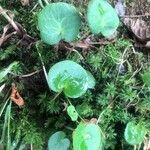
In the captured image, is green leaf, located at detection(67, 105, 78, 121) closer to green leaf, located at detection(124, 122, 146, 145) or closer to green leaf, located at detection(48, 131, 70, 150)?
green leaf, located at detection(48, 131, 70, 150)

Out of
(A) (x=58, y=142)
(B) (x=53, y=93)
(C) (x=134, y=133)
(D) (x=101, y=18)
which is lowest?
(C) (x=134, y=133)

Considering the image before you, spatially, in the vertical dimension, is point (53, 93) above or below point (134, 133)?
above

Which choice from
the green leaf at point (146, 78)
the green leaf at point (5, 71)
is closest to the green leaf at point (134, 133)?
the green leaf at point (146, 78)

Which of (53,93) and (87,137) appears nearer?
(87,137)

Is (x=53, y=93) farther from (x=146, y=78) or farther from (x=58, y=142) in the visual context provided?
(x=146, y=78)

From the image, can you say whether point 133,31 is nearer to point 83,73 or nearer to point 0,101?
point 83,73

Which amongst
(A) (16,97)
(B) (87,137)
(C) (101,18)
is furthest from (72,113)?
(C) (101,18)

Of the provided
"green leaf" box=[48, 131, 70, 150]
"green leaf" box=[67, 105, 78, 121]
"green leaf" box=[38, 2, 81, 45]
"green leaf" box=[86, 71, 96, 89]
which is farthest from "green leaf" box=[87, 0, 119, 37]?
"green leaf" box=[48, 131, 70, 150]
